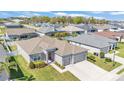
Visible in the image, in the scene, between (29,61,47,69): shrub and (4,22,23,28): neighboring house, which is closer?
(4,22,23,28): neighboring house

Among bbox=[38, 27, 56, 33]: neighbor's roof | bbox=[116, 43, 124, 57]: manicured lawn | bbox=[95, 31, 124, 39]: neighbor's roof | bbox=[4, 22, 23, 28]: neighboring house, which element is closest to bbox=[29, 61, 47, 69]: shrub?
bbox=[38, 27, 56, 33]: neighbor's roof

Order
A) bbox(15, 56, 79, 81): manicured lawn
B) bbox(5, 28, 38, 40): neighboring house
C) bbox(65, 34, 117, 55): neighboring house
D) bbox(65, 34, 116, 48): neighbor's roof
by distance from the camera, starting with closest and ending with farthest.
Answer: bbox(15, 56, 79, 81): manicured lawn, bbox(5, 28, 38, 40): neighboring house, bbox(65, 34, 117, 55): neighboring house, bbox(65, 34, 116, 48): neighbor's roof

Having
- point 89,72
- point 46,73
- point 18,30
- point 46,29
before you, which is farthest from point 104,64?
point 18,30

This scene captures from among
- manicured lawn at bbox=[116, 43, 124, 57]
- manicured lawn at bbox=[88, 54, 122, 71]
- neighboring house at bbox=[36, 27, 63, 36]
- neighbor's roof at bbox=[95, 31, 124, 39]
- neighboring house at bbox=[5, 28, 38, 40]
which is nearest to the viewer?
neighboring house at bbox=[5, 28, 38, 40]

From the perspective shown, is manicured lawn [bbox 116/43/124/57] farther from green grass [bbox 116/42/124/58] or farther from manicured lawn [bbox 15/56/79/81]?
manicured lawn [bbox 15/56/79/81]

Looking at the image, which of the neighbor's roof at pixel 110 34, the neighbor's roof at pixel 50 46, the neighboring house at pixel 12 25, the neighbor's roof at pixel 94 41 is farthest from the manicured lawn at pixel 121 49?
the neighboring house at pixel 12 25
